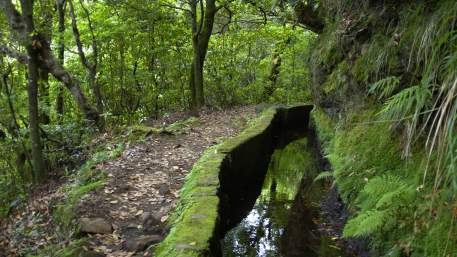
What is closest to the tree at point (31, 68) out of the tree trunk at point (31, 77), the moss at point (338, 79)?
the tree trunk at point (31, 77)

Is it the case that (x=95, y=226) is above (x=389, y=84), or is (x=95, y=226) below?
below

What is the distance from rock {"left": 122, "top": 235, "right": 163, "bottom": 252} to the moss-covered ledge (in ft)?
0.76

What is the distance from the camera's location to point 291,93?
58.9 ft

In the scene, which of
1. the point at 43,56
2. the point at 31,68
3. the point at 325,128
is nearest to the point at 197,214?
the point at 31,68

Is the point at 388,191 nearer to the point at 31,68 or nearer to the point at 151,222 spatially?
the point at 151,222

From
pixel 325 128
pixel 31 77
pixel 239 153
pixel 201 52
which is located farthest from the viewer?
pixel 201 52

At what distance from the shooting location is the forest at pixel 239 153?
11.7ft

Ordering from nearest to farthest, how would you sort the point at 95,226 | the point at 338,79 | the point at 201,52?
the point at 95,226, the point at 338,79, the point at 201,52

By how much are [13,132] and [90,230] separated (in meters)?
4.87

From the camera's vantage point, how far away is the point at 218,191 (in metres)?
5.07

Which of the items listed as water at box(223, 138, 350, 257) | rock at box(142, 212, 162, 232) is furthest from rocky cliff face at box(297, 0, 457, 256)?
rock at box(142, 212, 162, 232)

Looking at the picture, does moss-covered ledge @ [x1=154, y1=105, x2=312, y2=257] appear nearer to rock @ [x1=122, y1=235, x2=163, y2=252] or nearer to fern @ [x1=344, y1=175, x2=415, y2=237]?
rock @ [x1=122, y1=235, x2=163, y2=252]

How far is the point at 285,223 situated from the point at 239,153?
170 cm

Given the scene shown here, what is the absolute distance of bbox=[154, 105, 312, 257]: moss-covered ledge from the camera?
3764mm
